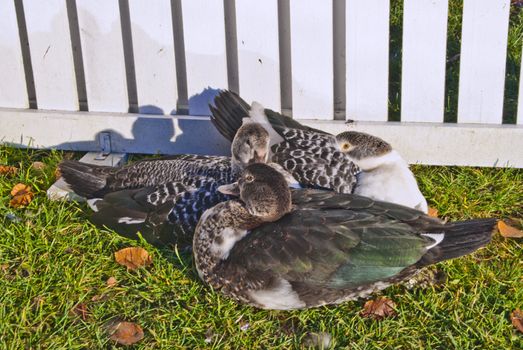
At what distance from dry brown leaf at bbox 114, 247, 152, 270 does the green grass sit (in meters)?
0.04

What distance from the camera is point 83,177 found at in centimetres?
439

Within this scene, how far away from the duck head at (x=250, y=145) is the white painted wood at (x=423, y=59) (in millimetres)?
895

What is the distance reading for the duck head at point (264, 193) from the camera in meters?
3.58

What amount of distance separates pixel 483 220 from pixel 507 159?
1119mm

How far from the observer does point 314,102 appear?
4.64 m

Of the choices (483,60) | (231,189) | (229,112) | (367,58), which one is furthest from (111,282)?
(483,60)

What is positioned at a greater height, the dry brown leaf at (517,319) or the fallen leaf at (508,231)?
the fallen leaf at (508,231)

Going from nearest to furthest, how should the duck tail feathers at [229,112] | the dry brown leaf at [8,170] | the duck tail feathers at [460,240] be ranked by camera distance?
the duck tail feathers at [460,240] → the duck tail feathers at [229,112] → the dry brown leaf at [8,170]

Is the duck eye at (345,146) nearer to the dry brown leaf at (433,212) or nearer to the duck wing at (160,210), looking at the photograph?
the dry brown leaf at (433,212)

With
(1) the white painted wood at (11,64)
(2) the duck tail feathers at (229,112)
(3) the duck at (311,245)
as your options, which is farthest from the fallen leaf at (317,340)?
(1) the white painted wood at (11,64)

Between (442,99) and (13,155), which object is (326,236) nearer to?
(442,99)

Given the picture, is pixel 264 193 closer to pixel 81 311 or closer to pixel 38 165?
pixel 81 311

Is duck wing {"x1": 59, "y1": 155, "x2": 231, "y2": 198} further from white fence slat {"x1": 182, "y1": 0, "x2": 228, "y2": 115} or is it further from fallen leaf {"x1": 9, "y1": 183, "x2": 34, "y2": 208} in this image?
white fence slat {"x1": 182, "y1": 0, "x2": 228, "y2": 115}

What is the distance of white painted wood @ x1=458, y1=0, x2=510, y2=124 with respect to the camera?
4.32 meters
